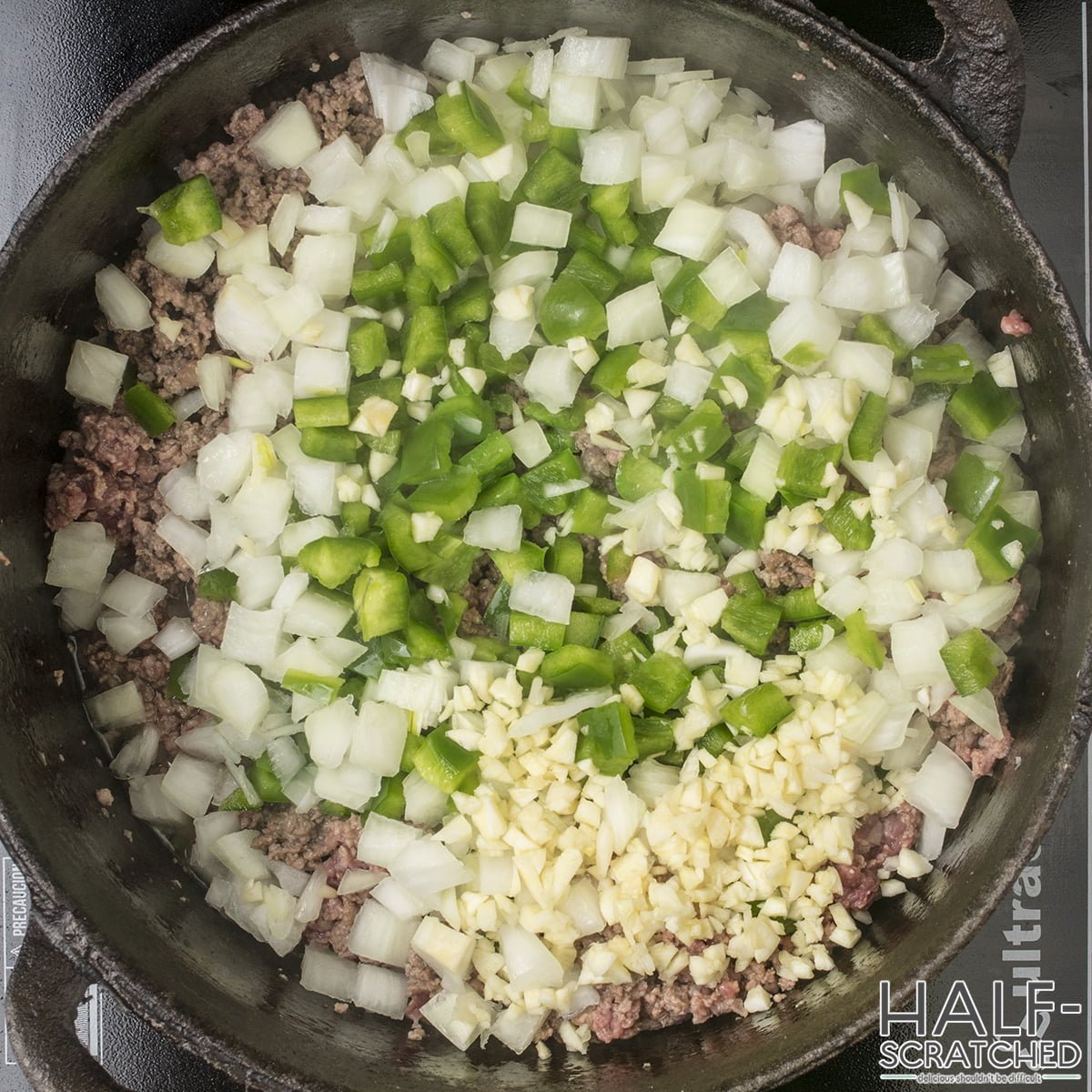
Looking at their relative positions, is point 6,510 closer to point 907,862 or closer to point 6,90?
point 6,90

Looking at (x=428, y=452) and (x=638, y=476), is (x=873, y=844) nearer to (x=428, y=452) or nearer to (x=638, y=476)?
(x=638, y=476)

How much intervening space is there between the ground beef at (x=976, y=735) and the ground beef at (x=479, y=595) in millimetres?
740

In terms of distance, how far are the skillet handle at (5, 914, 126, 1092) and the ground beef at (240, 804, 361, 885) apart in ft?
1.07

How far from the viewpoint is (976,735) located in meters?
1.74

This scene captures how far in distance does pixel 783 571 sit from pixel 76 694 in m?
1.18

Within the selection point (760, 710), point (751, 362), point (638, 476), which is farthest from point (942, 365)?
point (760, 710)

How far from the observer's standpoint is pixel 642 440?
5.57ft

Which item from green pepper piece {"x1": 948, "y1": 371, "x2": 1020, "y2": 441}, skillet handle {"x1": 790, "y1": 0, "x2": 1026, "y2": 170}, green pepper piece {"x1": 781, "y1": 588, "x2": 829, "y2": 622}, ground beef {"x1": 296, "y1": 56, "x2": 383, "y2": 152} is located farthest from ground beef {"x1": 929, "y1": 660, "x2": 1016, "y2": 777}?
ground beef {"x1": 296, "y1": 56, "x2": 383, "y2": 152}

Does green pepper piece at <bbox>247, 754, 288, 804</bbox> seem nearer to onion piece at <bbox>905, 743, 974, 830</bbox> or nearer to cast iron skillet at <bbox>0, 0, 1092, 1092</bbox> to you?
cast iron skillet at <bbox>0, 0, 1092, 1092</bbox>

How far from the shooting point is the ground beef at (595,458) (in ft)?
5.59

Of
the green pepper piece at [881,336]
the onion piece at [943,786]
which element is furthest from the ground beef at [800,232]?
the onion piece at [943,786]

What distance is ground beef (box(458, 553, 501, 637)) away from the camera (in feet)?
5.74

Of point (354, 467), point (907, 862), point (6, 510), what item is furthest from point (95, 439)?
point (907, 862)

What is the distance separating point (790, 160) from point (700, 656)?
831mm
